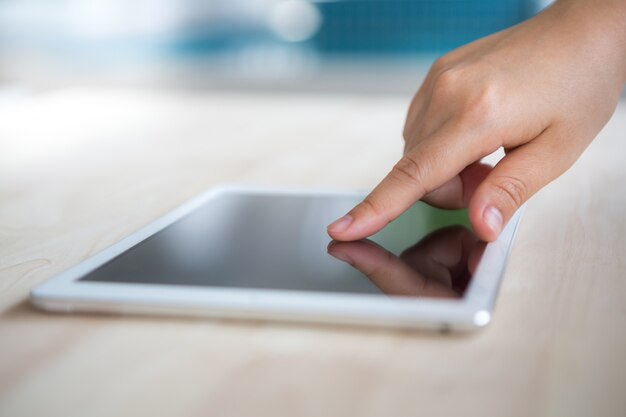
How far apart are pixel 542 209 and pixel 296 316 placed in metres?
0.40

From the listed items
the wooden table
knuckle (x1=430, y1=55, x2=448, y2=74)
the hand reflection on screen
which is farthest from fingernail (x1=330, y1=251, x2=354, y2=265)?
knuckle (x1=430, y1=55, x2=448, y2=74)

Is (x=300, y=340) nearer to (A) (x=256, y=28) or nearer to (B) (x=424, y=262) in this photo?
(B) (x=424, y=262)

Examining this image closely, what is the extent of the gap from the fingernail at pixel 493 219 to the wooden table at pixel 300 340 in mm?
29

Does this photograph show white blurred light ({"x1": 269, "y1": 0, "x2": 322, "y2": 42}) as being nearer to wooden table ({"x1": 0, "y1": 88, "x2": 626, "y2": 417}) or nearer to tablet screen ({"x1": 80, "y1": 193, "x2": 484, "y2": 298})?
wooden table ({"x1": 0, "y1": 88, "x2": 626, "y2": 417})

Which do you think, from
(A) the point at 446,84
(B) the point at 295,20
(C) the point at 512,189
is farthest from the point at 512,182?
(B) the point at 295,20

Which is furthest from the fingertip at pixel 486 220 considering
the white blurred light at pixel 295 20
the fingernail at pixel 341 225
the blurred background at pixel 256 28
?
the white blurred light at pixel 295 20

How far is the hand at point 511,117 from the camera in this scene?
0.67 meters

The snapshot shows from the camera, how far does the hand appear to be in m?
0.67

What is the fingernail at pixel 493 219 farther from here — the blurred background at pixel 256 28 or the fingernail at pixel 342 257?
the blurred background at pixel 256 28

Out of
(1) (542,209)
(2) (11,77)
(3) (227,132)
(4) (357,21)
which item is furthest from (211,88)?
(1) (542,209)

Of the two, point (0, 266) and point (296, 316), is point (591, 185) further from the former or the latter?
point (0, 266)

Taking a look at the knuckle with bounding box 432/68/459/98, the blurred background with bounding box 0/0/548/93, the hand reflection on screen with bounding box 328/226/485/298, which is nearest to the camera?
the hand reflection on screen with bounding box 328/226/485/298

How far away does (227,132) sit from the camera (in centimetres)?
127

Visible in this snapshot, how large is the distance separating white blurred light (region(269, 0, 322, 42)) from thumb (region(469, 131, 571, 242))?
2.95 m
